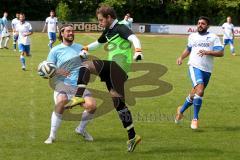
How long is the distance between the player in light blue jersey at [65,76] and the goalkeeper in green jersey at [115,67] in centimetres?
42

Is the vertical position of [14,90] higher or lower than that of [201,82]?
lower

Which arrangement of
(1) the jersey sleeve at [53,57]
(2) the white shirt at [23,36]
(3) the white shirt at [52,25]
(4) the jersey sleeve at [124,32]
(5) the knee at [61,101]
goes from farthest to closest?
(3) the white shirt at [52,25] < (2) the white shirt at [23,36] < (1) the jersey sleeve at [53,57] < (5) the knee at [61,101] < (4) the jersey sleeve at [124,32]

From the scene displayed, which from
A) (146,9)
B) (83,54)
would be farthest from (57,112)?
(146,9)

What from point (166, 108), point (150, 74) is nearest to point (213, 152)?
point (166, 108)

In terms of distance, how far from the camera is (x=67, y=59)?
335 inches

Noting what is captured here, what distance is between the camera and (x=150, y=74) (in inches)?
709

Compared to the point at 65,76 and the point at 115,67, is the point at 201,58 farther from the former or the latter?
the point at 65,76

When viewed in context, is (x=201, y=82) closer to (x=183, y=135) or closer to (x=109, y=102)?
(x=183, y=135)

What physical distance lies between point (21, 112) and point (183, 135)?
375 cm

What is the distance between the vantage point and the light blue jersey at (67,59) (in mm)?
8500

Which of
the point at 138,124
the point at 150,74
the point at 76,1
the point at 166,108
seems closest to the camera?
the point at 138,124

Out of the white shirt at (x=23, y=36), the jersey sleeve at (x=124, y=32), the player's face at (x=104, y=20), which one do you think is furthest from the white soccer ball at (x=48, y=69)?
the white shirt at (x=23, y=36)

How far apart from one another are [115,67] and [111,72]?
10 cm

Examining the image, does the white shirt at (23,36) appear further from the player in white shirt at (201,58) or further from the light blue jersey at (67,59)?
the light blue jersey at (67,59)
